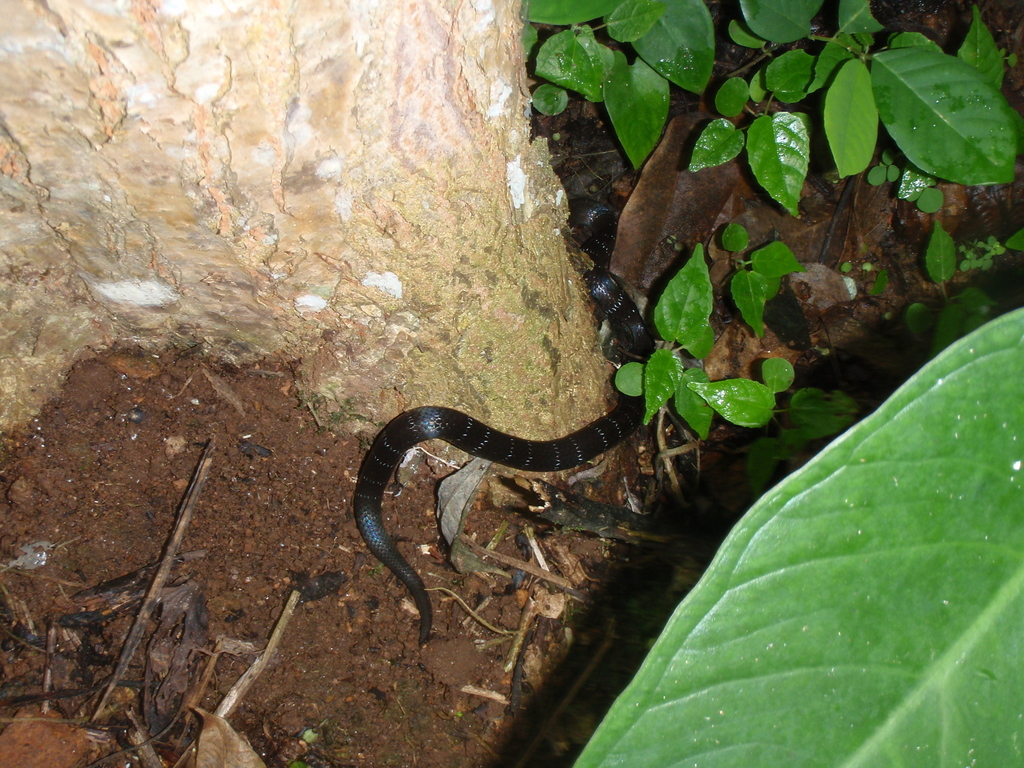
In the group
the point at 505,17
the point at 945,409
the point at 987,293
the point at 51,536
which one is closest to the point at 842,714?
the point at 945,409

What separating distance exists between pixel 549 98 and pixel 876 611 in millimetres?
2785

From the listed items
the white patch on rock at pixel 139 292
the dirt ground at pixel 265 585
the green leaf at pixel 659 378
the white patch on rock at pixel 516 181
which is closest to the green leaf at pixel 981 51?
the green leaf at pixel 659 378

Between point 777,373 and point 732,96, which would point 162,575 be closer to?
point 777,373

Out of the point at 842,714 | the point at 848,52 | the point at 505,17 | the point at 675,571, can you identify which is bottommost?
the point at 675,571

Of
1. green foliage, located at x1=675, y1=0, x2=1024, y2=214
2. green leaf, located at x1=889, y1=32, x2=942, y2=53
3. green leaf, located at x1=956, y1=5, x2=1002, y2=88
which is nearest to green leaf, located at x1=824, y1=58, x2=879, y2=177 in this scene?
green foliage, located at x1=675, y1=0, x2=1024, y2=214

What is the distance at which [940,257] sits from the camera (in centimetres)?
303

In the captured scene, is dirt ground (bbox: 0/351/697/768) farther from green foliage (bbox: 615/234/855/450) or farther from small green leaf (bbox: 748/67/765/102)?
small green leaf (bbox: 748/67/765/102)

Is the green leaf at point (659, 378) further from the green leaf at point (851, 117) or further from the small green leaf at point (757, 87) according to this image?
the small green leaf at point (757, 87)

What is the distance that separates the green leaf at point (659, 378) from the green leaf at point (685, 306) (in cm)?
9

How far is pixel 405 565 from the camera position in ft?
7.77

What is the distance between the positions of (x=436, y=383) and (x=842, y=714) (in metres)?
1.75

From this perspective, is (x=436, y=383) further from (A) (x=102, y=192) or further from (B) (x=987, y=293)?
(B) (x=987, y=293)

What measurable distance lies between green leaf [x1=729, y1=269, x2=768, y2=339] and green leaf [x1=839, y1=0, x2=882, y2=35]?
0.94 m

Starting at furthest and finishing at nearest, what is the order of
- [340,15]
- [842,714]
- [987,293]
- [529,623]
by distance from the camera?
[987,293], [529,623], [340,15], [842,714]
